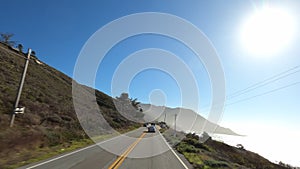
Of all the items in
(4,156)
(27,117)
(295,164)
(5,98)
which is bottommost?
(295,164)

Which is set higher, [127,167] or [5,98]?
[5,98]

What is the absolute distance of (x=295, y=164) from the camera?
102 ft

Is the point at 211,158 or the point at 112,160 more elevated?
the point at 112,160

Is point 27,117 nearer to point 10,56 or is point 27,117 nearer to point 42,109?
point 42,109

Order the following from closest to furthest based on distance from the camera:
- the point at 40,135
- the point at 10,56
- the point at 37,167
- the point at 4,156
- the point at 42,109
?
the point at 37,167, the point at 4,156, the point at 40,135, the point at 42,109, the point at 10,56

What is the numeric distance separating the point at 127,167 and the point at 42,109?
20.8 metres

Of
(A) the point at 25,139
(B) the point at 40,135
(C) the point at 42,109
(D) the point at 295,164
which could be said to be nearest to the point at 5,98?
(C) the point at 42,109

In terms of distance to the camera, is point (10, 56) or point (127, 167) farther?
point (10, 56)

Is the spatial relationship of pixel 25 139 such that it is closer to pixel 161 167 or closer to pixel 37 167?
pixel 37 167

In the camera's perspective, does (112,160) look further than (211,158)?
No

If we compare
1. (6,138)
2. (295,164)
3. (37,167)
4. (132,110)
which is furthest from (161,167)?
(132,110)

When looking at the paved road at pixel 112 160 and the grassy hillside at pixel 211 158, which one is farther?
the grassy hillside at pixel 211 158

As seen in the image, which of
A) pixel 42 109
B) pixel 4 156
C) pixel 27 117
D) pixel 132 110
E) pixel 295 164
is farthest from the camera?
pixel 132 110

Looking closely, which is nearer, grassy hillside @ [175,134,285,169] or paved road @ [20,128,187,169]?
paved road @ [20,128,187,169]
